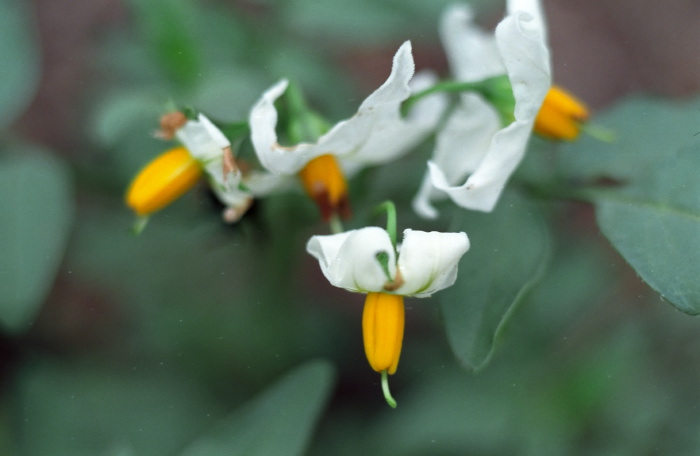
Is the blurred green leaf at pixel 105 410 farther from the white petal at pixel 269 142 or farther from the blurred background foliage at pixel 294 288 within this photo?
the white petal at pixel 269 142

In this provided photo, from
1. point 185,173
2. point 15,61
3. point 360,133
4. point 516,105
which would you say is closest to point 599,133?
point 516,105

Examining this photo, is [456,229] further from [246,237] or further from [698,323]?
[698,323]

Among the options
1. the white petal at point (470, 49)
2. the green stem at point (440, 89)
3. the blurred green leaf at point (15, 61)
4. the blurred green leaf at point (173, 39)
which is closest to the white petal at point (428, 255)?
the green stem at point (440, 89)

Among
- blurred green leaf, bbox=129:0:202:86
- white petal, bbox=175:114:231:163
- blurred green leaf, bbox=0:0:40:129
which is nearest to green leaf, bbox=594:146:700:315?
white petal, bbox=175:114:231:163

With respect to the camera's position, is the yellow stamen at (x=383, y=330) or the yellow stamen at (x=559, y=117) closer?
the yellow stamen at (x=383, y=330)

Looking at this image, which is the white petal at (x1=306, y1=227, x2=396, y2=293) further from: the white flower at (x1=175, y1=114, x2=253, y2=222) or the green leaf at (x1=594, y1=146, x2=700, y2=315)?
the green leaf at (x1=594, y1=146, x2=700, y2=315)

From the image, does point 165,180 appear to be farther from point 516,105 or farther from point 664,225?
point 664,225

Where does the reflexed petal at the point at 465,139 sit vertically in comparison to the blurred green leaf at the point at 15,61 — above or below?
below
